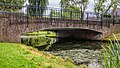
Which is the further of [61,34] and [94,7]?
[94,7]

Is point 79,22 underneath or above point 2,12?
underneath

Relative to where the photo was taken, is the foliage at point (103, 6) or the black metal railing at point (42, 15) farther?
the foliage at point (103, 6)

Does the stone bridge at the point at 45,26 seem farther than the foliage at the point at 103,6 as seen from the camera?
No

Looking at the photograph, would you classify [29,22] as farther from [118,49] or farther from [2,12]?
[118,49]

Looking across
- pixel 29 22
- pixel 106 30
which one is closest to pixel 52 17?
pixel 29 22

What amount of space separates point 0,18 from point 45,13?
7.17m

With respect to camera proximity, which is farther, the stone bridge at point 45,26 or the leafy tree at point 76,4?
the leafy tree at point 76,4

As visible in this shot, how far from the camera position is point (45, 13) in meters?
25.4

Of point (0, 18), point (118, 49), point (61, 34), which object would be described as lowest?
point (61, 34)

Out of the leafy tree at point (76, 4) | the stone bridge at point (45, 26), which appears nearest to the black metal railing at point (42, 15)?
the stone bridge at point (45, 26)

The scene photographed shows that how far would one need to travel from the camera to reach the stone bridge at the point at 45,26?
64.4 feet

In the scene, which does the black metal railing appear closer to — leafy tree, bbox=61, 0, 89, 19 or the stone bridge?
the stone bridge

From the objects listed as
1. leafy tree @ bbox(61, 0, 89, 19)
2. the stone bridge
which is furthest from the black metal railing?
leafy tree @ bbox(61, 0, 89, 19)

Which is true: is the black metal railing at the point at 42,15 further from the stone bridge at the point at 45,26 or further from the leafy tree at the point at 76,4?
the leafy tree at the point at 76,4
